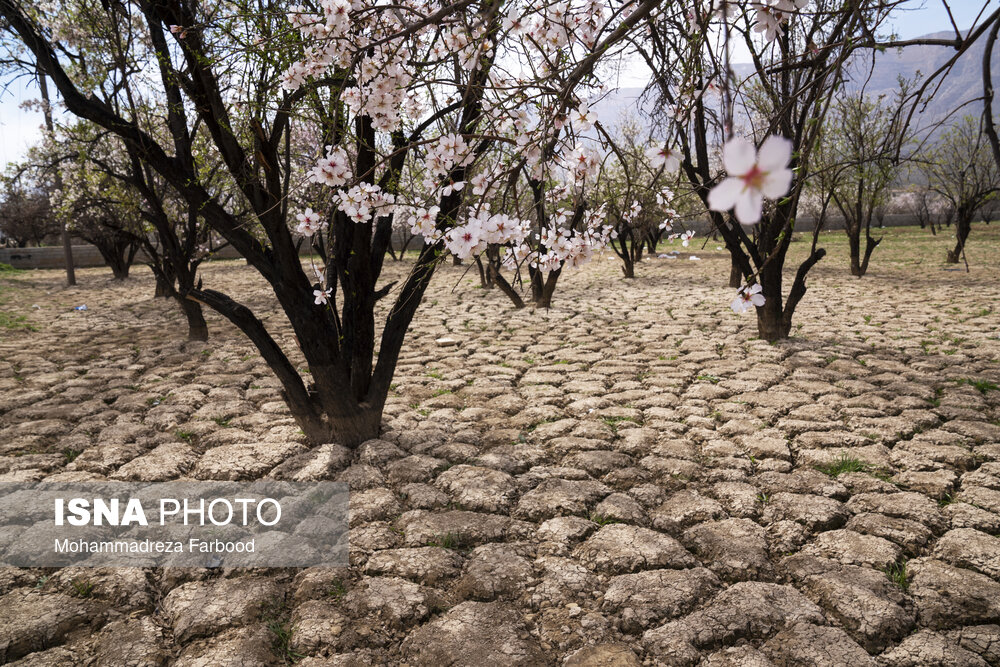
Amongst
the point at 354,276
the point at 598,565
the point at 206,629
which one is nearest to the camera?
the point at 206,629

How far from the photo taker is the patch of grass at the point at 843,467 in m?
2.94

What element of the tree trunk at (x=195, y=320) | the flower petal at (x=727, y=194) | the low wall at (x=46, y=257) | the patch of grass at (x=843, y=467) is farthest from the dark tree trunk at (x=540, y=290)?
the low wall at (x=46, y=257)

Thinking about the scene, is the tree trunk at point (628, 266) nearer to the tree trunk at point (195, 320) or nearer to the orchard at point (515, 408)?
the orchard at point (515, 408)

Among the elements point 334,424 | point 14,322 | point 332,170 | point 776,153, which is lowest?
point 334,424

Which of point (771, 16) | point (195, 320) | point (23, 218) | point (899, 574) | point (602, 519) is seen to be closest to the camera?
point (771, 16)

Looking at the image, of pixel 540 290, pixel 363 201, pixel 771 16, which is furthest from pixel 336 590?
pixel 540 290

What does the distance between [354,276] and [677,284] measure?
8206 millimetres

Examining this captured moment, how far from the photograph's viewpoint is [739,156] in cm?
86

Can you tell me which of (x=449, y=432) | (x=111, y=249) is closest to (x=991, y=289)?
(x=449, y=432)

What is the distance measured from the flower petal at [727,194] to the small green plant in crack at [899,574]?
1.87m

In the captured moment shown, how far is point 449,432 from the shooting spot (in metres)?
3.59

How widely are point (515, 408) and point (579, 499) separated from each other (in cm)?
140

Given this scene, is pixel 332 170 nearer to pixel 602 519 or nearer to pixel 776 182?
pixel 602 519

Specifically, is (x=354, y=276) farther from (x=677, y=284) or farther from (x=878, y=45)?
(x=677, y=284)
